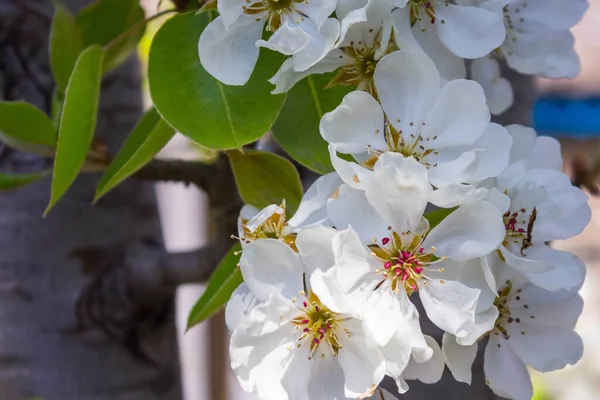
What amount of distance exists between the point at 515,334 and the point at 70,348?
42cm

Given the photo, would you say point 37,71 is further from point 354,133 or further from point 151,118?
point 354,133

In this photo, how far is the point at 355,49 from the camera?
39 cm

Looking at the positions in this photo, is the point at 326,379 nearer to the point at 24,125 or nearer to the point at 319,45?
the point at 319,45

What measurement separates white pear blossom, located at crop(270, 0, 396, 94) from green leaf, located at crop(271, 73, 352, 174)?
0.05 ft

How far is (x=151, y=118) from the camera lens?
1.54 ft

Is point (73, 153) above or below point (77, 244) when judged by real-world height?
above

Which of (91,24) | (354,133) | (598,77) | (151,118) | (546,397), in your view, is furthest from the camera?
(598,77)

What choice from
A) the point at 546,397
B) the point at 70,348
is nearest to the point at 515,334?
the point at 70,348

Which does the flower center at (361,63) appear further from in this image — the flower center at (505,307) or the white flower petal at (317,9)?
the flower center at (505,307)

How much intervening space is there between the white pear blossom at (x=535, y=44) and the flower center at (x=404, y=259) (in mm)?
136

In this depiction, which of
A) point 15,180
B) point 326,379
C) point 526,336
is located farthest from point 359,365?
point 15,180

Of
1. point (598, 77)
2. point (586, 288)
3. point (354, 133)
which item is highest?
point (354, 133)

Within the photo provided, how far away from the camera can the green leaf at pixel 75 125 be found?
43cm

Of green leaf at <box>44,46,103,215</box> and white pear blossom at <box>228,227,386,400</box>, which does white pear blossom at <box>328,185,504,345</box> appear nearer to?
white pear blossom at <box>228,227,386,400</box>
